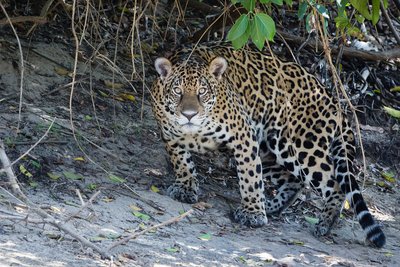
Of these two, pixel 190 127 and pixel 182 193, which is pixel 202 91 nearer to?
pixel 190 127

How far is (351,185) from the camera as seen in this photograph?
888 cm

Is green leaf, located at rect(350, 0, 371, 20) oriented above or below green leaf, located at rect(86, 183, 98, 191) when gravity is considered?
above

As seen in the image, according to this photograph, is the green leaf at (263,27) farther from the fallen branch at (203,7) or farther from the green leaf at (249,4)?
the fallen branch at (203,7)

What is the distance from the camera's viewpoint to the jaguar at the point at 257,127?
8.58 metres

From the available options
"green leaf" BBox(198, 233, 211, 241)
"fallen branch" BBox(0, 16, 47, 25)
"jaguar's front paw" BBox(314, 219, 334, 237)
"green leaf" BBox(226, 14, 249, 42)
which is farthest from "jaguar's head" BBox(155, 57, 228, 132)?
"green leaf" BBox(226, 14, 249, 42)

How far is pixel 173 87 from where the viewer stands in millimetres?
8523

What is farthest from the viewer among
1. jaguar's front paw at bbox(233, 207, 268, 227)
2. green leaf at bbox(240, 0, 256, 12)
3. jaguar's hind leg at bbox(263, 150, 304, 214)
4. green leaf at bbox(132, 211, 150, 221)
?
jaguar's hind leg at bbox(263, 150, 304, 214)

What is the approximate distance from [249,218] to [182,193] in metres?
0.69

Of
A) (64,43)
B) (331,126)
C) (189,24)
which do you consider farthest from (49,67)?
(331,126)

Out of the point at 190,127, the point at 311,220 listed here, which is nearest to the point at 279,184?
the point at 311,220

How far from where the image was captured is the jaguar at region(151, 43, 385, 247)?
8.58 m

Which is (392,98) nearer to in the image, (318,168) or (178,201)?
(318,168)

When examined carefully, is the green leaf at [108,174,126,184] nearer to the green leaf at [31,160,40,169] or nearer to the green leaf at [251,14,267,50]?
the green leaf at [31,160,40,169]

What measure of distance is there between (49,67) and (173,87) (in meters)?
2.26
